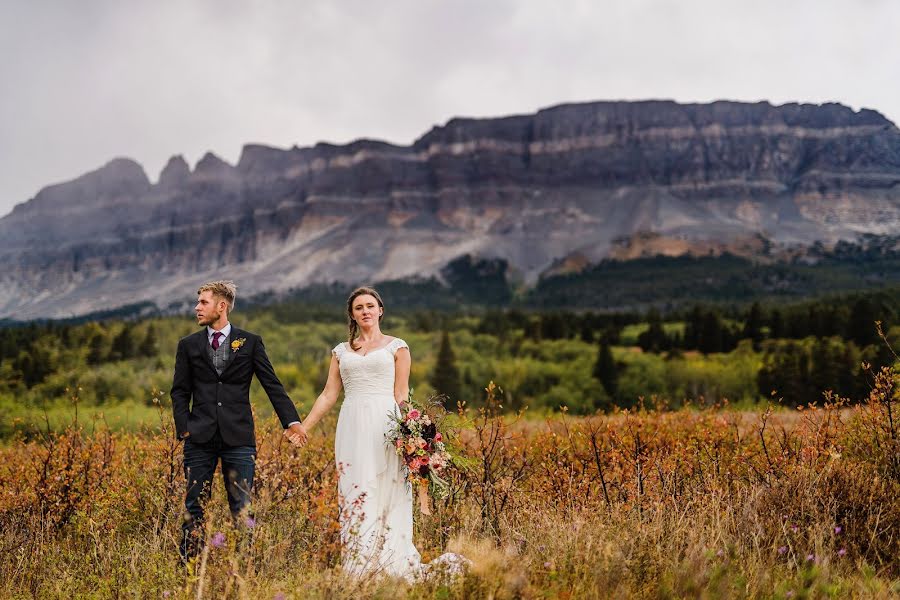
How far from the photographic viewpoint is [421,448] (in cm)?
571

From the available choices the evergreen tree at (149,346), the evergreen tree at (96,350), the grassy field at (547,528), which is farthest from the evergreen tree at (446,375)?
the grassy field at (547,528)

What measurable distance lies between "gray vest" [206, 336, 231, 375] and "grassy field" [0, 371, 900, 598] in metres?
0.99

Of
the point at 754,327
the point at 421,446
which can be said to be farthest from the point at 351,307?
the point at 754,327

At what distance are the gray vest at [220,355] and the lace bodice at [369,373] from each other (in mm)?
949

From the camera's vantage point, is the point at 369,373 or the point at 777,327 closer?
the point at 369,373

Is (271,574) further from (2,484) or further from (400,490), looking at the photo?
(2,484)

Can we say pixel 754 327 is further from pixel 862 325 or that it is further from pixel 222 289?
pixel 222 289

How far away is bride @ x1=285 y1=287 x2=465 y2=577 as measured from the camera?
584 centimetres

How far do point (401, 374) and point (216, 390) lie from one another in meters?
1.50

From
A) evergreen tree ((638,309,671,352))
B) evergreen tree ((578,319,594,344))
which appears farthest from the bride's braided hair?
evergreen tree ((578,319,594,344))

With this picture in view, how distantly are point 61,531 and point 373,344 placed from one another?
4.54 meters

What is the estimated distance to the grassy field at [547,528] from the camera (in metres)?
4.60

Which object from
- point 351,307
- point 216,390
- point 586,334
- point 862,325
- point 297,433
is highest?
point 351,307

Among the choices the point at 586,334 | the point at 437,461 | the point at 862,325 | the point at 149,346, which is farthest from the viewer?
the point at 586,334
